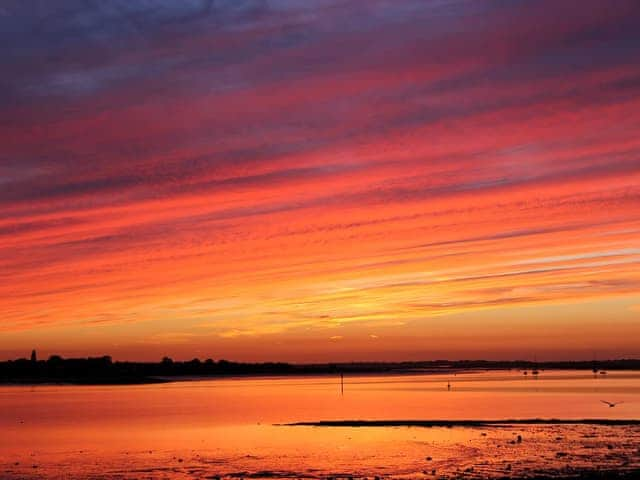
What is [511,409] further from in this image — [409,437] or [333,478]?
[333,478]

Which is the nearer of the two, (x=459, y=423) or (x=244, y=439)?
(x=244, y=439)

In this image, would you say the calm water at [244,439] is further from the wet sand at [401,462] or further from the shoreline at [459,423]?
the shoreline at [459,423]

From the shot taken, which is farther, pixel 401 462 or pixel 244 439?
pixel 244 439

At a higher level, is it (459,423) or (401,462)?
(459,423)

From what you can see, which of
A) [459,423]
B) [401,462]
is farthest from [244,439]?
[459,423]

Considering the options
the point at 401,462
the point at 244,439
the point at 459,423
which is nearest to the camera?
the point at 401,462

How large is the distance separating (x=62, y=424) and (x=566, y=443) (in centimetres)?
4934

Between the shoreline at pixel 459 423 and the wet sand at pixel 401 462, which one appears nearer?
the wet sand at pixel 401 462

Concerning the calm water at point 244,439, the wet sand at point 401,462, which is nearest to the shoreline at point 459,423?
the calm water at point 244,439

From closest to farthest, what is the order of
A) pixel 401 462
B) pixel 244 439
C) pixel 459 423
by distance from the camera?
pixel 401 462
pixel 244 439
pixel 459 423

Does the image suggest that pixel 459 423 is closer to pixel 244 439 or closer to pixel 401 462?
pixel 244 439

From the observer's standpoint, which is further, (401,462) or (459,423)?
(459,423)

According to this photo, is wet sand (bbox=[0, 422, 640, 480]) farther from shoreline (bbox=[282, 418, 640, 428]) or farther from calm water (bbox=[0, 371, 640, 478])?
shoreline (bbox=[282, 418, 640, 428])

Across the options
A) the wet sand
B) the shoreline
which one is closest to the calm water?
the wet sand
